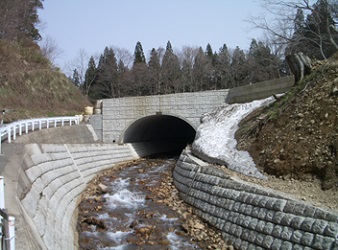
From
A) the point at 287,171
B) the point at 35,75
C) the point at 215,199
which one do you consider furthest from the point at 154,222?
the point at 35,75

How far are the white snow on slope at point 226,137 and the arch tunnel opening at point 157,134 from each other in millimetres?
5021

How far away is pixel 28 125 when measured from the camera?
16.1 m

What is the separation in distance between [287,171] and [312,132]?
1.47 m

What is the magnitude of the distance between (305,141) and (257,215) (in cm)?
316

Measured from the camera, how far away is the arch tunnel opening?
2456 centimetres

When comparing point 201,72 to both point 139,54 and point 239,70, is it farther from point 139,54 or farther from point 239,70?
point 139,54

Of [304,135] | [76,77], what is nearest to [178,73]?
[76,77]

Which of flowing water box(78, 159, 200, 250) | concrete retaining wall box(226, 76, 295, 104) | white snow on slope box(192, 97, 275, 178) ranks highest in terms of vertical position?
concrete retaining wall box(226, 76, 295, 104)

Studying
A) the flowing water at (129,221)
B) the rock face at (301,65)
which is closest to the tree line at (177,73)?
the rock face at (301,65)

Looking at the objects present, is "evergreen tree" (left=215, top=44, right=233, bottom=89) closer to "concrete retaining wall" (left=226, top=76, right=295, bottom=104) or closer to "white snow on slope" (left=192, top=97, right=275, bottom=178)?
"concrete retaining wall" (left=226, top=76, right=295, bottom=104)

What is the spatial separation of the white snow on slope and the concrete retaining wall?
21.9 inches

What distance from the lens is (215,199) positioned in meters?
10.3

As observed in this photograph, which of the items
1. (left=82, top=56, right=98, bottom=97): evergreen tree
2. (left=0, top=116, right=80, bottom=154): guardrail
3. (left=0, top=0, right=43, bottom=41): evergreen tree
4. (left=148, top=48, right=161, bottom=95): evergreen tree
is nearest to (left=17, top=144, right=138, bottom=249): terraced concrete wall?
(left=0, top=116, right=80, bottom=154): guardrail

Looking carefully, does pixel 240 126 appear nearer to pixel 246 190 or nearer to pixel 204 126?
pixel 204 126
